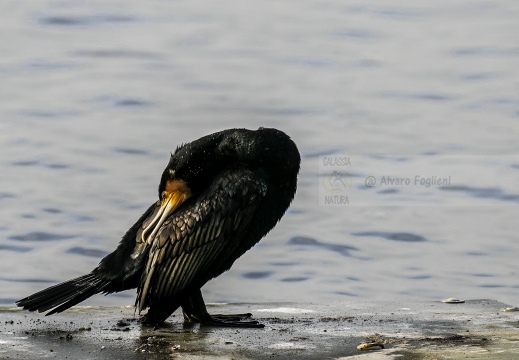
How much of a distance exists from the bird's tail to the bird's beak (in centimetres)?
Result: 40

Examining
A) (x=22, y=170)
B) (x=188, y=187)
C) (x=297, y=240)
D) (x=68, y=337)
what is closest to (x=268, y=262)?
(x=297, y=240)

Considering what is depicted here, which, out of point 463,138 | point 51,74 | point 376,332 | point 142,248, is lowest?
point 376,332

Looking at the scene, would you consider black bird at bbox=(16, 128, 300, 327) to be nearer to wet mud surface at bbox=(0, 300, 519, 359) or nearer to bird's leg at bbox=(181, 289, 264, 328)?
bird's leg at bbox=(181, 289, 264, 328)

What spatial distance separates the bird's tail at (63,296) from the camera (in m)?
7.28

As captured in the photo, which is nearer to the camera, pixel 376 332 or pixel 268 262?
pixel 376 332

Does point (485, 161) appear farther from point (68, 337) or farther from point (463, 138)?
point (68, 337)

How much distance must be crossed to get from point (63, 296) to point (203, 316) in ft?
2.74

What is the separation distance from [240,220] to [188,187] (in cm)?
51

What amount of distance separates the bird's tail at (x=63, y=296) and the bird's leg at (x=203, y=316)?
1.69 ft

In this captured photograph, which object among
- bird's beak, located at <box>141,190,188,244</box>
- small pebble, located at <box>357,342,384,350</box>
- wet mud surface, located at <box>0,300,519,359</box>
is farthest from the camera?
bird's beak, located at <box>141,190,188,244</box>

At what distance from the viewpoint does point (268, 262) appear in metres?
12.5

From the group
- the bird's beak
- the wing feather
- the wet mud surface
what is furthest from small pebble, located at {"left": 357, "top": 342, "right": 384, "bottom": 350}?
the bird's beak

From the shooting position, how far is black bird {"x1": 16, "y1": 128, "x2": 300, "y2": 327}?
23.9 feet

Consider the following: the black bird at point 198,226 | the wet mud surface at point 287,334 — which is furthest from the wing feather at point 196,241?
the wet mud surface at point 287,334
